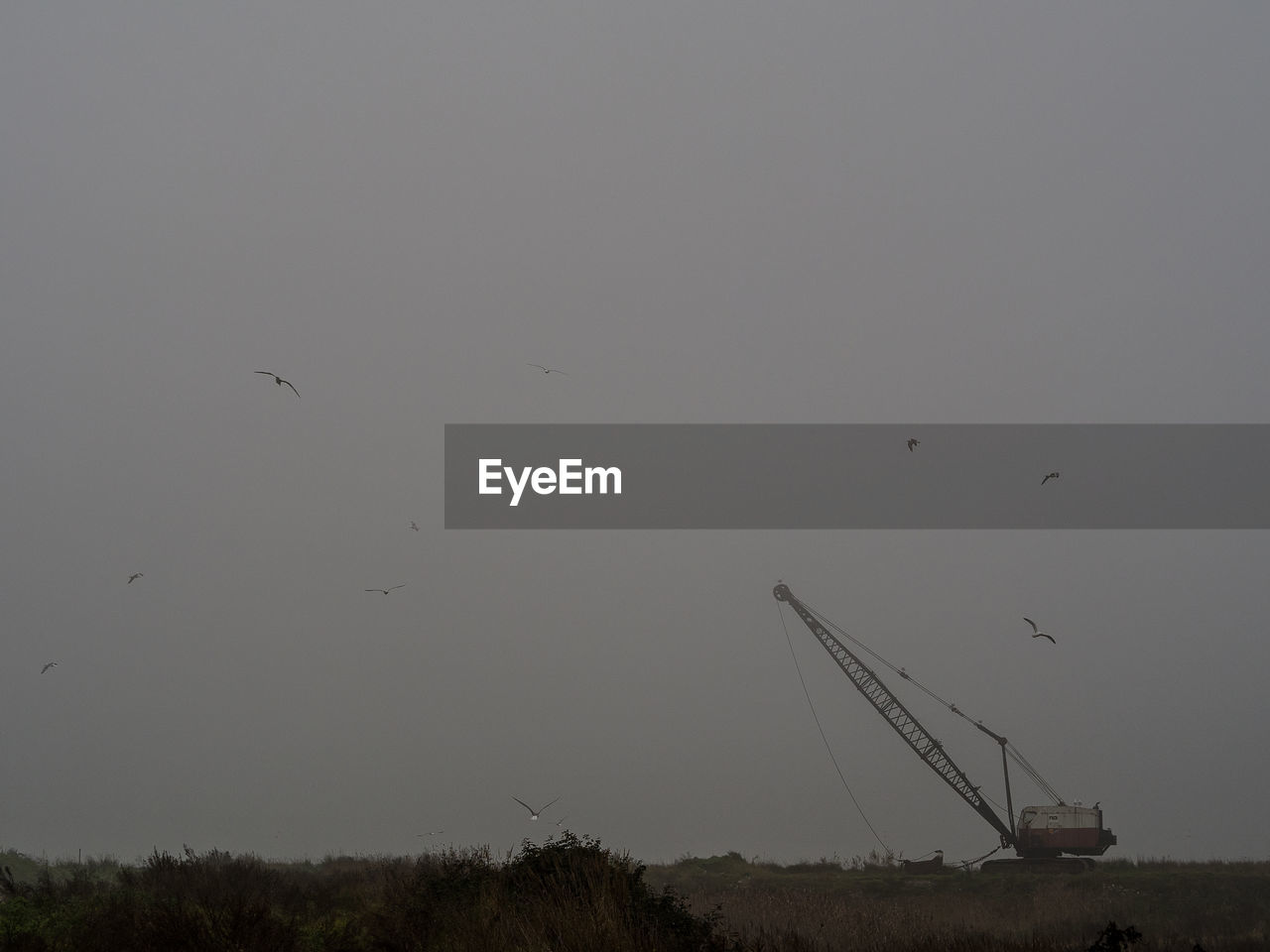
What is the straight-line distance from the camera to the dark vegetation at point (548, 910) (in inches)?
588

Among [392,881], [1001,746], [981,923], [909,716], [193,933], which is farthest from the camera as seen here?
[909,716]

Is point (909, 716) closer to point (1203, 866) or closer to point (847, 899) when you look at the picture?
point (1203, 866)

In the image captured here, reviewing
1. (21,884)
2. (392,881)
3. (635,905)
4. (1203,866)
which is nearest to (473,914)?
(635,905)

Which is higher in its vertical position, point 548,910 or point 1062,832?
point 548,910

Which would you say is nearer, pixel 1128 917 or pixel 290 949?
pixel 290 949

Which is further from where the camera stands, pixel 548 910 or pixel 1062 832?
pixel 1062 832

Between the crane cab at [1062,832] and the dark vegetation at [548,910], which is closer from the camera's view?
the dark vegetation at [548,910]

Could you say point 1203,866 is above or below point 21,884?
below

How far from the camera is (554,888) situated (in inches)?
618

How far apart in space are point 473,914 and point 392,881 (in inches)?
328

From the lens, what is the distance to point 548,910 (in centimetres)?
1456

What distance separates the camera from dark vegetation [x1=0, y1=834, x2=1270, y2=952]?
1495 centimetres

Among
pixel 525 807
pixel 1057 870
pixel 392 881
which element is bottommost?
pixel 1057 870

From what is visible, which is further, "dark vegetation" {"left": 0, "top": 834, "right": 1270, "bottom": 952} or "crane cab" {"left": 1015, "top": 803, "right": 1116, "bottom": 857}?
"crane cab" {"left": 1015, "top": 803, "right": 1116, "bottom": 857}
